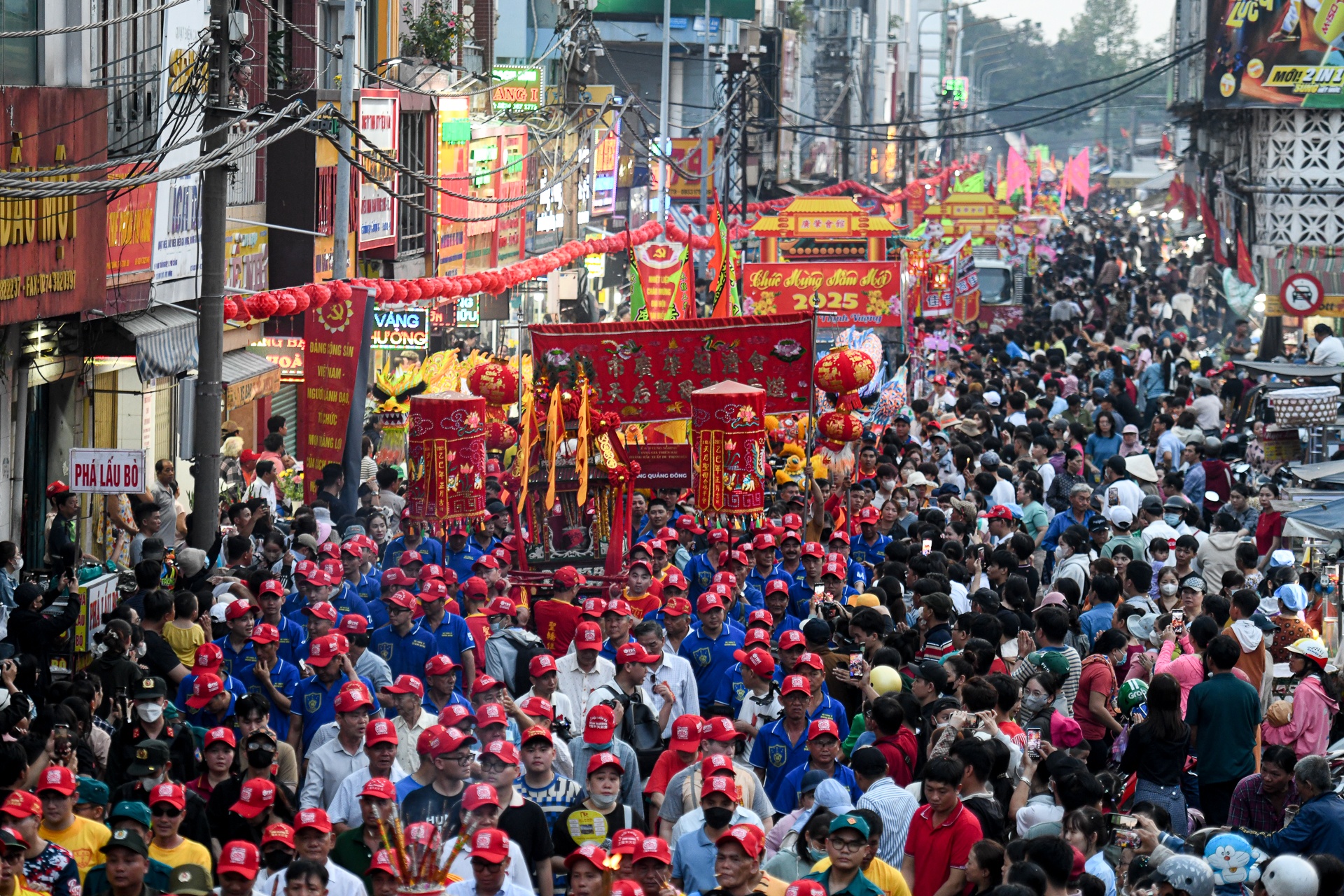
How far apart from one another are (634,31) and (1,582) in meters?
47.2

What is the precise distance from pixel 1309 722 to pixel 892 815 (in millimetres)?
3138

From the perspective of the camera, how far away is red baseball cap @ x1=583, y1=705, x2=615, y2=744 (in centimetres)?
884

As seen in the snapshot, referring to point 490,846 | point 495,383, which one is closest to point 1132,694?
point 490,846

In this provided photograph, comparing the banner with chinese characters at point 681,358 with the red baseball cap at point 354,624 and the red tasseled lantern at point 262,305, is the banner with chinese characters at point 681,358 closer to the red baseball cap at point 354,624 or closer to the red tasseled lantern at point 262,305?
the red tasseled lantern at point 262,305

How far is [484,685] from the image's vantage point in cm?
934

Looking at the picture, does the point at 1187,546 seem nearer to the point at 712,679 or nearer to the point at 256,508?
the point at 712,679

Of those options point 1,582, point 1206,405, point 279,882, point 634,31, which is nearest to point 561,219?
point 1206,405

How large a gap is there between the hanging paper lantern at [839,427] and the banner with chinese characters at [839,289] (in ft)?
22.7

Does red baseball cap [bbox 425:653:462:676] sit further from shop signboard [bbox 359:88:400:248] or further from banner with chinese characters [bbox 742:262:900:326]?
shop signboard [bbox 359:88:400:248]

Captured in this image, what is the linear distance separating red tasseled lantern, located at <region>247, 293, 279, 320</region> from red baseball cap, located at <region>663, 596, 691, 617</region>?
6934mm

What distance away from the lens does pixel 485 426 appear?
14.7 m

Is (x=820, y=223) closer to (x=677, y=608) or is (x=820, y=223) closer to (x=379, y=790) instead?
(x=677, y=608)

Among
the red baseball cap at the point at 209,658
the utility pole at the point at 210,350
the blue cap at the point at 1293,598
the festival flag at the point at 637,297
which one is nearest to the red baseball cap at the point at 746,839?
the red baseball cap at the point at 209,658

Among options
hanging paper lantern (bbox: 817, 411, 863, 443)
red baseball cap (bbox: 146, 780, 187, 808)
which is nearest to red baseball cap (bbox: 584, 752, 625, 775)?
red baseball cap (bbox: 146, 780, 187, 808)
